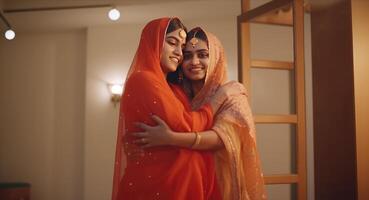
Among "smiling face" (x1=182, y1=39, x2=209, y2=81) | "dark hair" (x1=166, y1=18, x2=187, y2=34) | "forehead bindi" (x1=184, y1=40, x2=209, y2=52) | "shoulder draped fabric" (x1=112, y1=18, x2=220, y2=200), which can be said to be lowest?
"shoulder draped fabric" (x1=112, y1=18, x2=220, y2=200)

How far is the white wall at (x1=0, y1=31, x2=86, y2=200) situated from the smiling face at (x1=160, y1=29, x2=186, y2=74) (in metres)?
3.51

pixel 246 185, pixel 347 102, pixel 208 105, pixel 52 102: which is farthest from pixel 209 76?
pixel 52 102

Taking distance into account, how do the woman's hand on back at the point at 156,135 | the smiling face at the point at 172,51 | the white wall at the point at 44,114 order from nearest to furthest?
1. the woman's hand on back at the point at 156,135
2. the smiling face at the point at 172,51
3. the white wall at the point at 44,114

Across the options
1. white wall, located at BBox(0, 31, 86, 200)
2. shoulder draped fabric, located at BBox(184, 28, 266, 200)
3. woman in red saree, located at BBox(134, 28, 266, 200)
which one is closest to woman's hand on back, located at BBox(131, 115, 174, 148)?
woman in red saree, located at BBox(134, 28, 266, 200)

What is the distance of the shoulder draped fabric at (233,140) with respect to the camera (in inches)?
51.2

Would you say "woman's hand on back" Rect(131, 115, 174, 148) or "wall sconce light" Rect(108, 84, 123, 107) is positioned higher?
"wall sconce light" Rect(108, 84, 123, 107)

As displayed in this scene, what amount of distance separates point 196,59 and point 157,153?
0.36 meters

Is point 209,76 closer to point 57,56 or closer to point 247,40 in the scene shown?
point 247,40

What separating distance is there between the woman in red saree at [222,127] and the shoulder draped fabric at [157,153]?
1.3 inches

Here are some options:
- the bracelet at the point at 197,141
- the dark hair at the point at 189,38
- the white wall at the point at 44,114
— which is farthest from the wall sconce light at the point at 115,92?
the bracelet at the point at 197,141

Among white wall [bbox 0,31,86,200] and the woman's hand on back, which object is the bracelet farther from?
white wall [bbox 0,31,86,200]

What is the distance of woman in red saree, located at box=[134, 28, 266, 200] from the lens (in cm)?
128

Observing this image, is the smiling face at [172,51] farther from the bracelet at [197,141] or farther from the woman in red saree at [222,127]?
the bracelet at [197,141]

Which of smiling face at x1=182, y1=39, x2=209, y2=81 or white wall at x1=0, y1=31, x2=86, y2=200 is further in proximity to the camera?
white wall at x1=0, y1=31, x2=86, y2=200
